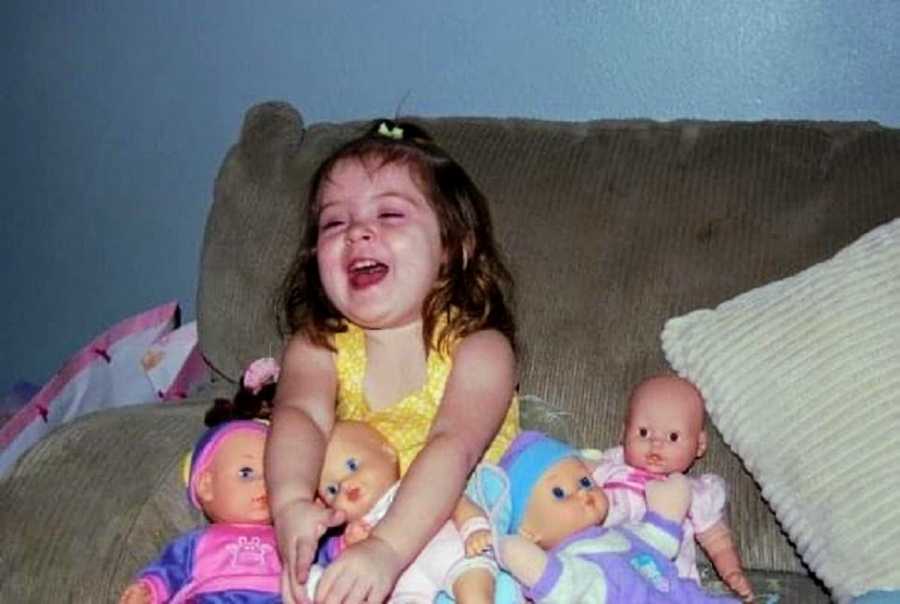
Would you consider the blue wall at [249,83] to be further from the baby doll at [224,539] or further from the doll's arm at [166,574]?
the doll's arm at [166,574]

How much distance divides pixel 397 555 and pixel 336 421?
288 mm

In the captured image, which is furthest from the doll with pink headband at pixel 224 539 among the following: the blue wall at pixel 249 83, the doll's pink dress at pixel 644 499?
the blue wall at pixel 249 83

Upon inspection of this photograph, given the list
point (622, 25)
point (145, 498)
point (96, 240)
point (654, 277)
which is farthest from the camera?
point (96, 240)

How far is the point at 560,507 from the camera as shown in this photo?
4.85 feet

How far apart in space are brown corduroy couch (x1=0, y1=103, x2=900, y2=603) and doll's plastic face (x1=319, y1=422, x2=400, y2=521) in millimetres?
188

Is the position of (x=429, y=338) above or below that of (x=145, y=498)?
above

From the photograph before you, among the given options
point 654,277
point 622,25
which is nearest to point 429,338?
point 654,277

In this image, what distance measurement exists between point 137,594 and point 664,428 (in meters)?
0.63

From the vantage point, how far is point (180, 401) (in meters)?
1.82

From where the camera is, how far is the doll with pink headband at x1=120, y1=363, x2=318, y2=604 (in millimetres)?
1433

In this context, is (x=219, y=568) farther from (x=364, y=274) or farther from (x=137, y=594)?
(x=364, y=274)

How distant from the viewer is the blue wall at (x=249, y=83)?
1979mm

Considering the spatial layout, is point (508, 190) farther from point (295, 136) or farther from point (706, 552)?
point (706, 552)

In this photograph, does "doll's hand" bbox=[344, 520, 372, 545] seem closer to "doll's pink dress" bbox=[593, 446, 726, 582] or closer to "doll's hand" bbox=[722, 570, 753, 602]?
"doll's pink dress" bbox=[593, 446, 726, 582]
